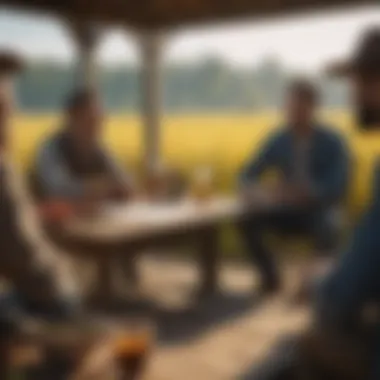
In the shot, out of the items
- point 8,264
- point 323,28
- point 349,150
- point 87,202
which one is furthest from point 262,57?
point 8,264

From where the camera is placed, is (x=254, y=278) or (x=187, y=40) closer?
(x=187, y=40)

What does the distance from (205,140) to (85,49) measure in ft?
0.84

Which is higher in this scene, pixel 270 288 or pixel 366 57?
pixel 366 57

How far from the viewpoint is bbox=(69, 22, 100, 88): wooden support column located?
1.34m

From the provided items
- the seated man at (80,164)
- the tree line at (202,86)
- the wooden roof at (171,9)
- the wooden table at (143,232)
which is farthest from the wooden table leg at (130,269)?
the wooden roof at (171,9)

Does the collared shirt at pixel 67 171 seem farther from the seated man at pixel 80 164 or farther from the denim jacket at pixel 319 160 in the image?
the denim jacket at pixel 319 160

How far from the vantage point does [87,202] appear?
160 centimetres

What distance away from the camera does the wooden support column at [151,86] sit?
142cm

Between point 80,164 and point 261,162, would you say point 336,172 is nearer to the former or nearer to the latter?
point 261,162

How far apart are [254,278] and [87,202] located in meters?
0.38

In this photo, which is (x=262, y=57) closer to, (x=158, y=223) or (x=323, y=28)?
(x=323, y=28)

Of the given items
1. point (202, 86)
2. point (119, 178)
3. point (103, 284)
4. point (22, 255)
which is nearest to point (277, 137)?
point (202, 86)

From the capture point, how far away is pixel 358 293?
2.96 ft

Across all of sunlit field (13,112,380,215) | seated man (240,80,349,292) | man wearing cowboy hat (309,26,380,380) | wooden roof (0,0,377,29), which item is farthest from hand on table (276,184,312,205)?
man wearing cowboy hat (309,26,380,380)
